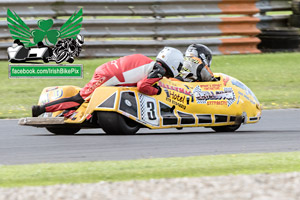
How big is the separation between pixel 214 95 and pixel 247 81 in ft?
16.0

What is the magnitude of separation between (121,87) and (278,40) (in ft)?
28.4

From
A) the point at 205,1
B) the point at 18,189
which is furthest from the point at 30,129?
the point at 205,1

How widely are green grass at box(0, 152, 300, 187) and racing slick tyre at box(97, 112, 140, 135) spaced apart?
183 cm

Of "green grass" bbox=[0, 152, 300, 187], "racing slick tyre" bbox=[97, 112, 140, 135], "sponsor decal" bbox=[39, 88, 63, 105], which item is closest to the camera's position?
"green grass" bbox=[0, 152, 300, 187]

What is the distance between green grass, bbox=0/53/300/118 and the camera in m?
12.3

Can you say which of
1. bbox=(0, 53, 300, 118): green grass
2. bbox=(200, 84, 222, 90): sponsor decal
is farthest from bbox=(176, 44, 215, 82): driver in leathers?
bbox=(0, 53, 300, 118): green grass

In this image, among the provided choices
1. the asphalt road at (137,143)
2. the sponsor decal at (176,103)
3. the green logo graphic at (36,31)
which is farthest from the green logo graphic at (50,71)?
the sponsor decal at (176,103)

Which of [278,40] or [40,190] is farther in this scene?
[278,40]

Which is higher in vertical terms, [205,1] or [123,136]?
[205,1]

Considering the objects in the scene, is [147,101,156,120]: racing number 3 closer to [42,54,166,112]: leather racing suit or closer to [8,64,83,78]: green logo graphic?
[42,54,166,112]: leather racing suit

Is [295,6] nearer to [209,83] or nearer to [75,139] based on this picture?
[209,83]

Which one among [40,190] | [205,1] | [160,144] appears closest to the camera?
[40,190]

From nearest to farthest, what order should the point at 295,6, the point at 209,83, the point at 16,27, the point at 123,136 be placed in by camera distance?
the point at 123,136 → the point at 209,83 → the point at 16,27 → the point at 295,6

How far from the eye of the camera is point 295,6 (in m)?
17.1
